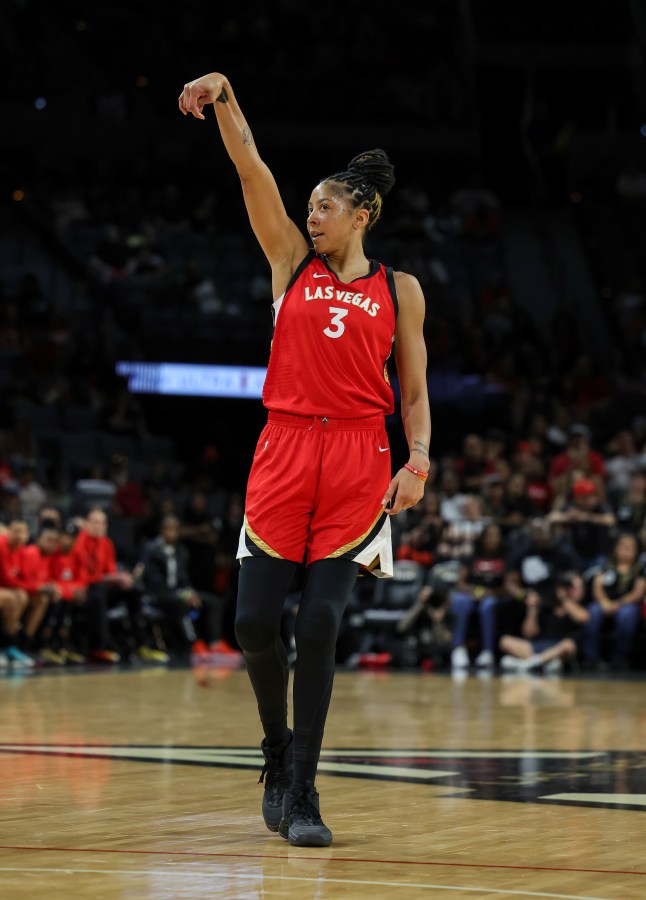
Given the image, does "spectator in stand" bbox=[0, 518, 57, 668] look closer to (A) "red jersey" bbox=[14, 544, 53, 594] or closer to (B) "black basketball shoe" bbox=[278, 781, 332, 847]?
(A) "red jersey" bbox=[14, 544, 53, 594]

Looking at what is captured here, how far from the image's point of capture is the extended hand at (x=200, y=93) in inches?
176

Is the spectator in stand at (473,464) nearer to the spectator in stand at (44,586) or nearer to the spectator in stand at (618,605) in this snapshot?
the spectator in stand at (618,605)

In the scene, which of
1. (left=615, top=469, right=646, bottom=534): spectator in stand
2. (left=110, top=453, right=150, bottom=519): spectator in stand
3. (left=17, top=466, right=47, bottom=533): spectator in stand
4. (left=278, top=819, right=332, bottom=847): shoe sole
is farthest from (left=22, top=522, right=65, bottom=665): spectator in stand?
(left=278, top=819, right=332, bottom=847): shoe sole

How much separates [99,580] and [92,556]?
0.24 metres

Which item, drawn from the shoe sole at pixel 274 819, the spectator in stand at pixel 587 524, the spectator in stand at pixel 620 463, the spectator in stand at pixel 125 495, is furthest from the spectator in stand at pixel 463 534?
the shoe sole at pixel 274 819

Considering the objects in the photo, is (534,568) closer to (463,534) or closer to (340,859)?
(463,534)

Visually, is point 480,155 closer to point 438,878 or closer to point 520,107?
point 520,107

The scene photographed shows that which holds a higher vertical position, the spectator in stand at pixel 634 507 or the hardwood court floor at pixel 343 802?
the spectator in stand at pixel 634 507

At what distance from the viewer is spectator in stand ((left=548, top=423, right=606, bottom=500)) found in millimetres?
15574

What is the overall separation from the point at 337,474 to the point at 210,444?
15.2 m

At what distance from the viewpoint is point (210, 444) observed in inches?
781

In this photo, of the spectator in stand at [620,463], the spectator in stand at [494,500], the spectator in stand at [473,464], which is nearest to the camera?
the spectator in stand at [494,500]

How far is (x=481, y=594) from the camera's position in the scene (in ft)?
48.5

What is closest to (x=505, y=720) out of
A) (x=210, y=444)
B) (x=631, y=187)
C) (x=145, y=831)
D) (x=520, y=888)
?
(x=145, y=831)
